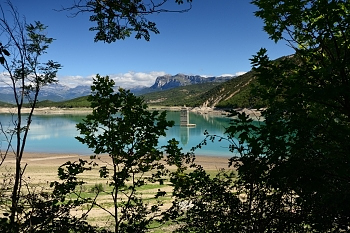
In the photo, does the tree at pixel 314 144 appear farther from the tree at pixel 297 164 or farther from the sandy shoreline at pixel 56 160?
the sandy shoreline at pixel 56 160

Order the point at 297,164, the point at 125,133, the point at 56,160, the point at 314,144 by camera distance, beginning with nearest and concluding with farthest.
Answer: the point at 297,164 → the point at 314,144 → the point at 125,133 → the point at 56,160

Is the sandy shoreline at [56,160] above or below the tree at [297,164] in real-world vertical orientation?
below

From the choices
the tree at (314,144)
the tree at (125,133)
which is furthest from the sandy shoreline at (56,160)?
the tree at (314,144)

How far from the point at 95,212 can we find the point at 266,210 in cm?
1242

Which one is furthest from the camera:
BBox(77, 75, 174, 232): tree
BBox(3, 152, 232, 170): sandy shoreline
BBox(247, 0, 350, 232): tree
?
BBox(3, 152, 232, 170): sandy shoreline

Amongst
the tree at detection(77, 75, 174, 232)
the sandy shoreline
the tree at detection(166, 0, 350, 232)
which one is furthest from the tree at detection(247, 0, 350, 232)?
the sandy shoreline

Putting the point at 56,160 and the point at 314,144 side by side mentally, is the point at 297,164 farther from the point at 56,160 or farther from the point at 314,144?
the point at 56,160

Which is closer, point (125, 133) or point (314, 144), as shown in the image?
point (314, 144)

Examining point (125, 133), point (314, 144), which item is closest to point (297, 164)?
point (314, 144)

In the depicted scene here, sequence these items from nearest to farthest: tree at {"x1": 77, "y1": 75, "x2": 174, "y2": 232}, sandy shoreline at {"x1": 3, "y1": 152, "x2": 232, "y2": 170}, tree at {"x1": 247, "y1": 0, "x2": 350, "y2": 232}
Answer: tree at {"x1": 247, "y1": 0, "x2": 350, "y2": 232}, tree at {"x1": 77, "y1": 75, "x2": 174, "y2": 232}, sandy shoreline at {"x1": 3, "y1": 152, "x2": 232, "y2": 170}

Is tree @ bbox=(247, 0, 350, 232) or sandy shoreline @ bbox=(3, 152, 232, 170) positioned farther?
sandy shoreline @ bbox=(3, 152, 232, 170)

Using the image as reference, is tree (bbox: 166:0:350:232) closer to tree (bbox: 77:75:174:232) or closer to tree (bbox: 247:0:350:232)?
tree (bbox: 247:0:350:232)

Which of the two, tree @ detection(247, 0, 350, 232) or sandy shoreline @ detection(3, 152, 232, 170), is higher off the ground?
tree @ detection(247, 0, 350, 232)

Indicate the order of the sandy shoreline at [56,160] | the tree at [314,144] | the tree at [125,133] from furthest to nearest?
the sandy shoreline at [56,160]
the tree at [125,133]
the tree at [314,144]
